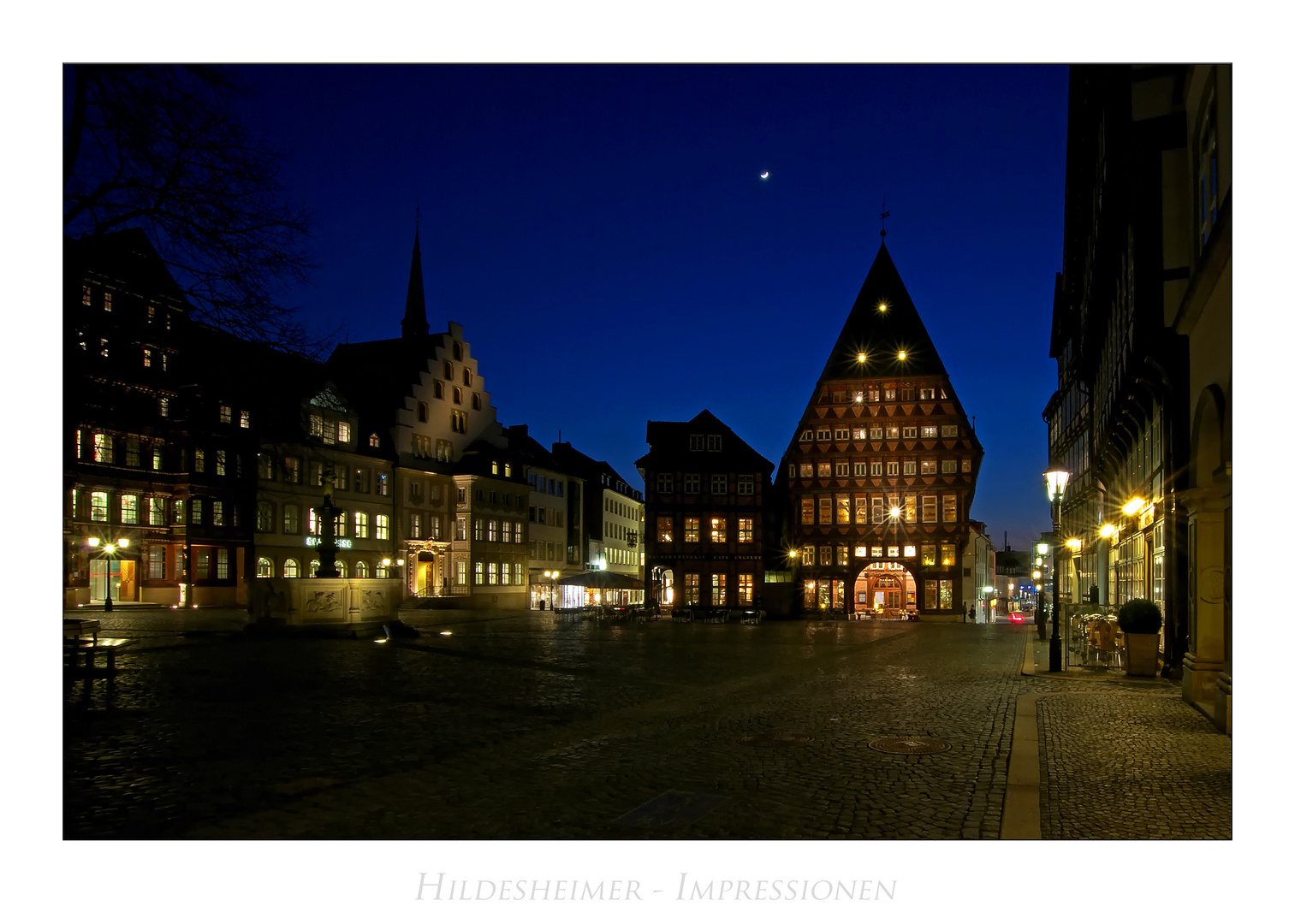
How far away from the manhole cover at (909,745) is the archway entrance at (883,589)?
1997 inches

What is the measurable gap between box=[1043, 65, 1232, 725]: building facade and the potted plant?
0.33 m

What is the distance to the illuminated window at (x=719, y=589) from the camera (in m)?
62.6

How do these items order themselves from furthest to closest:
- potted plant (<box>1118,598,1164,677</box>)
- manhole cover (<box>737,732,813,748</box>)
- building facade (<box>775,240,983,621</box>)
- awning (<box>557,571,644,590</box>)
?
building facade (<box>775,240,983,621</box>) < awning (<box>557,571,644,590</box>) < potted plant (<box>1118,598,1164,677</box>) < manhole cover (<box>737,732,813,748</box>)

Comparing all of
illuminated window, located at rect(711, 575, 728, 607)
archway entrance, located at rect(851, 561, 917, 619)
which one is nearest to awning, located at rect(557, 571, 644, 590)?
illuminated window, located at rect(711, 575, 728, 607)

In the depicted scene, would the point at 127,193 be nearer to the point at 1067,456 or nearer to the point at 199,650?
the point at 199,650

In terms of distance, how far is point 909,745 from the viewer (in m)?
10.4

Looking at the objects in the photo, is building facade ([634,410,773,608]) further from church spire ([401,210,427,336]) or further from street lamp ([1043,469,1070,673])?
street lamp ([1043,469,1070,673])

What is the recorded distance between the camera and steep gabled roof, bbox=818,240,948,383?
5956 cm

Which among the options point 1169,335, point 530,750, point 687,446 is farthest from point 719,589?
point 530,750

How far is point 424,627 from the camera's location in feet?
110

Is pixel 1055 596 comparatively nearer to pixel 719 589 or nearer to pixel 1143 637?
pixel 1143 637

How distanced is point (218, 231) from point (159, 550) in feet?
136

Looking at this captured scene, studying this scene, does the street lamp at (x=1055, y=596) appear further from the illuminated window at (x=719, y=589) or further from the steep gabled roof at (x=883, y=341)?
the illuminated window at (x=719, y=589)

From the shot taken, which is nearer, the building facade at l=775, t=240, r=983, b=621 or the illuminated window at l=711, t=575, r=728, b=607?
the building facade at l=775, t=240, r=983, b=621
